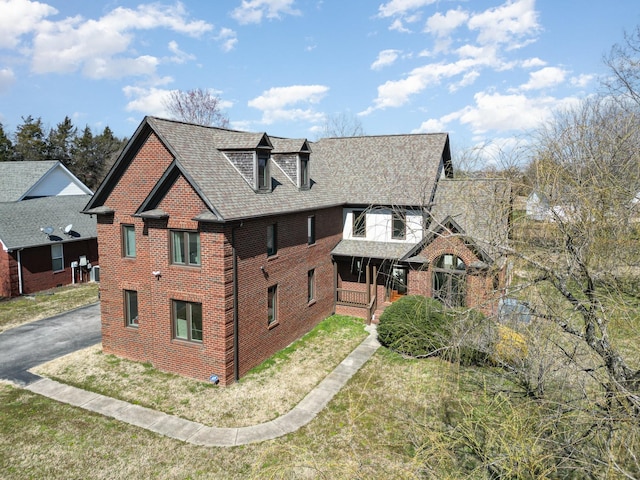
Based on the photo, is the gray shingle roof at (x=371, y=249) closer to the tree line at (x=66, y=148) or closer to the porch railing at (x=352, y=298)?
the porch railing at (x=352, y=298)

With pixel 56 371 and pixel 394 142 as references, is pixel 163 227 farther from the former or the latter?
pixel 394 142

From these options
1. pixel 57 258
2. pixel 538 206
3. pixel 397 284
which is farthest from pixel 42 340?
pixel 538 206

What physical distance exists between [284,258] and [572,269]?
12857 millimetres

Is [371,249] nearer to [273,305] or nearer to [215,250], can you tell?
[273,305]

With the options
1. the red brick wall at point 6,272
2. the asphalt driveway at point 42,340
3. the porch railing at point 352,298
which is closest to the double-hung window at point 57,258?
the red brick wall at point 6,272

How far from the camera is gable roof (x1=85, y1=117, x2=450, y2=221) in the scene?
14.7m

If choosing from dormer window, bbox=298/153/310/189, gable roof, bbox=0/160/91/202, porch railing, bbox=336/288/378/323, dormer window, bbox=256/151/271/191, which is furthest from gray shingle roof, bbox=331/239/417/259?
gable roof, bbox=0/160/91/202

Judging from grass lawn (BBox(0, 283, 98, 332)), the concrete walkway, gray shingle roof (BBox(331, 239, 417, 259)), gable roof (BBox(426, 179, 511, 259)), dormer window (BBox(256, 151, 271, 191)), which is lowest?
the concrete walkway

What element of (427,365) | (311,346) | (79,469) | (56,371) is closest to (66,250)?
(56,371)

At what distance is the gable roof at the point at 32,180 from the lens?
3027 cm

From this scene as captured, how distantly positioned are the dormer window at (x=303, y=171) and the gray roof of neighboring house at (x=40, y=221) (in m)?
17.8

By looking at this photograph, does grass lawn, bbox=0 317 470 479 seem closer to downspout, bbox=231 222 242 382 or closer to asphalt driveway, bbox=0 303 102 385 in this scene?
downspout, bbox=231 222 242 382

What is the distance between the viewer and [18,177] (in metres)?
31.5

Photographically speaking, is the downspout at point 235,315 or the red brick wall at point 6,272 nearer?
the downspout at point 235,315
